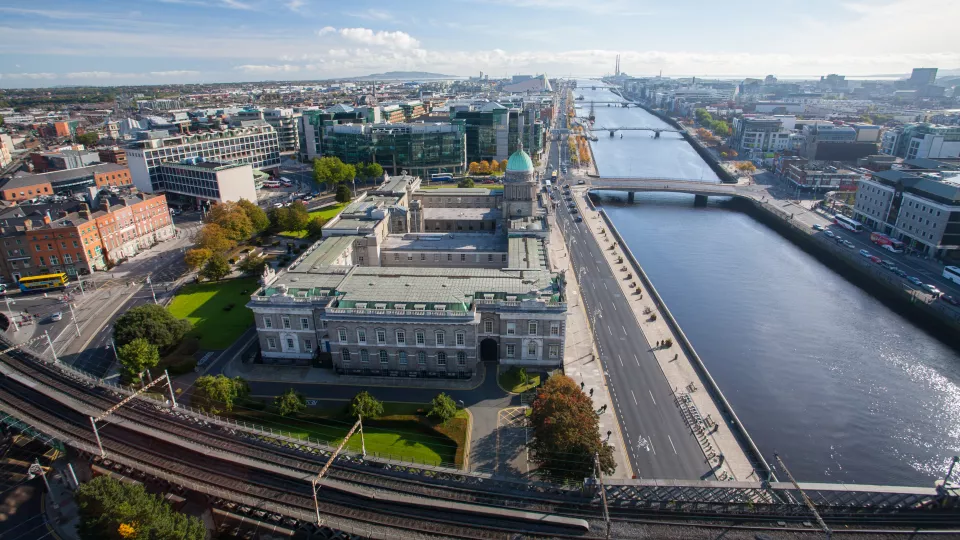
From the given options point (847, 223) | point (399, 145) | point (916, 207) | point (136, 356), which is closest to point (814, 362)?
point (916, 207)

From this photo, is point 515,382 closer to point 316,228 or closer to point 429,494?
point 429,494

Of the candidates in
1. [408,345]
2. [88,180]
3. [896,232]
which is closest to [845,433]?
[408,345]

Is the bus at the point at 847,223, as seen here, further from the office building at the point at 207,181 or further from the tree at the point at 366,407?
the office building at the point at 207,181

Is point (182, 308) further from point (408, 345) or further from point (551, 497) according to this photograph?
point (551, 497)

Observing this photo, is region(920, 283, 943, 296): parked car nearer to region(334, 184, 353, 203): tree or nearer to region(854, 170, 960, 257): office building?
region(854, 170, 960, 257): office building

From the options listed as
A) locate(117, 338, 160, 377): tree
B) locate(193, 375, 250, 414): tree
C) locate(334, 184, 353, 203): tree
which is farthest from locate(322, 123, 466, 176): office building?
locate(193, 375, 250, 414): tree
